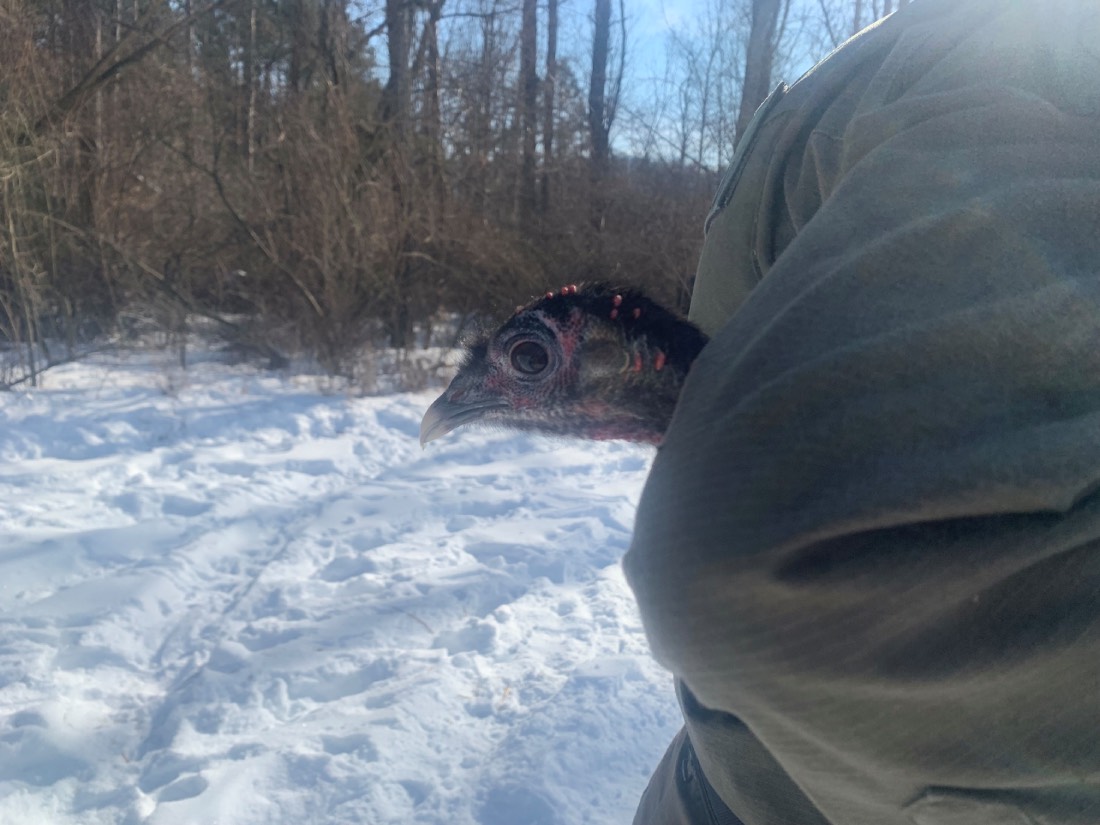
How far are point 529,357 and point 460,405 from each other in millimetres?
337

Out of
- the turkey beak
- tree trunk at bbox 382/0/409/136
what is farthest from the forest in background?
the turkey beak

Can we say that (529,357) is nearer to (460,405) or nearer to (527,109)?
(460,405)

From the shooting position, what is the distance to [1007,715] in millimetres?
683

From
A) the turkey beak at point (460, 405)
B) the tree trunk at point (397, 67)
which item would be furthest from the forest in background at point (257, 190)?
the turkey beak at point (460, 405)

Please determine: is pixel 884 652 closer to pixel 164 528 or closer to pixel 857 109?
pixel 857 109

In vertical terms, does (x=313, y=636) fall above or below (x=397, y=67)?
below

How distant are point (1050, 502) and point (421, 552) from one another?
180 inches

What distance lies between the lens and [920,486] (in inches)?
24.1

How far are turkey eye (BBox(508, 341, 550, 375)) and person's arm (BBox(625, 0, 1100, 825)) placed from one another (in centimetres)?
83

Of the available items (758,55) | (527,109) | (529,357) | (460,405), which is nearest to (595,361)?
(529,357)

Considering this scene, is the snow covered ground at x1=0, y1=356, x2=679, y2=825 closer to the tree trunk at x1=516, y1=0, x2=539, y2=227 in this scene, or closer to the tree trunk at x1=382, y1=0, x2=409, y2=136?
the tree trunk at x1=382, y1=0, x2=409, y2=136

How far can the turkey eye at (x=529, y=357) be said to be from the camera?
5.22ft

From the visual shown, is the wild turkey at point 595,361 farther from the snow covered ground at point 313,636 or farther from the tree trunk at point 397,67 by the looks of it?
the tree trunk at point 397,67

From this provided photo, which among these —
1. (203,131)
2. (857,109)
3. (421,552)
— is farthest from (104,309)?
(857,109)
